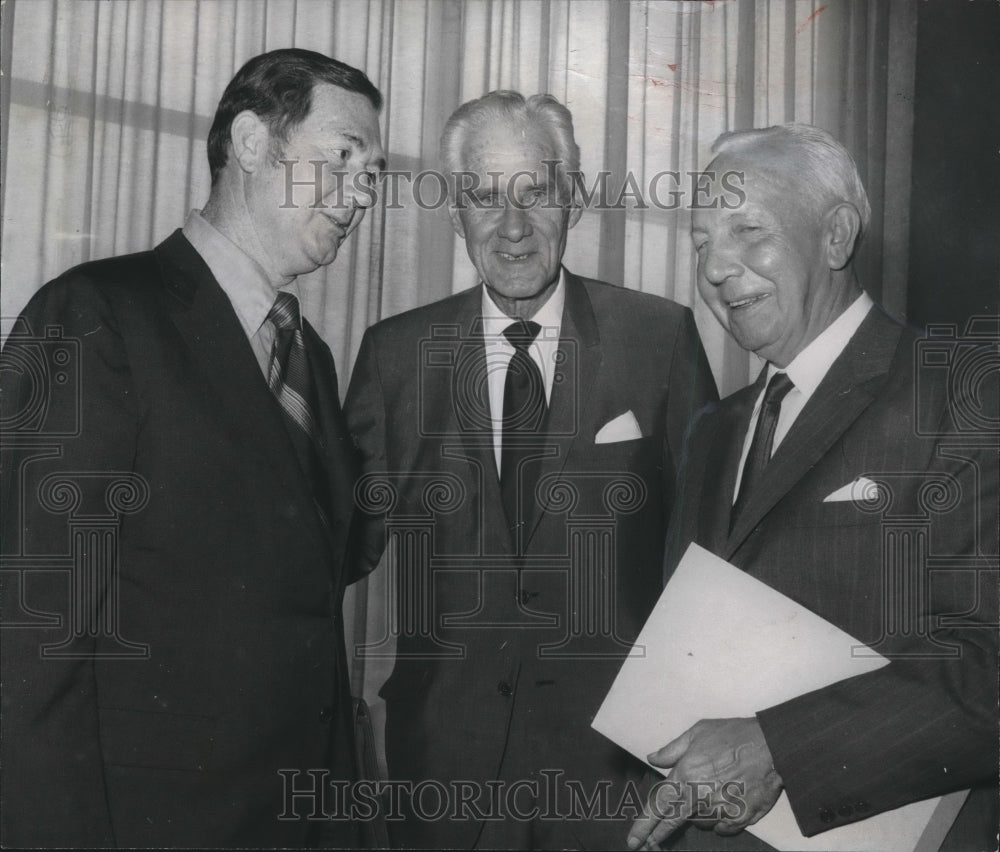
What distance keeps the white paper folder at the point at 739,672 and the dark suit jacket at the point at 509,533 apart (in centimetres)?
8

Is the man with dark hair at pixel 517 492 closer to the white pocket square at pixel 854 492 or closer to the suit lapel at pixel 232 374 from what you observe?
the suit lapel at pixel 232 374

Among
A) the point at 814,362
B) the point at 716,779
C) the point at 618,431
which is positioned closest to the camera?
the point at 716,779

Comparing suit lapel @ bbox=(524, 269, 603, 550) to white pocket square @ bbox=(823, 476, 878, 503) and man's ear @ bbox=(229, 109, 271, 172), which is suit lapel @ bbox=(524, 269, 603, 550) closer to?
white pocket square @ bbox=(823, 476, 878, 503)

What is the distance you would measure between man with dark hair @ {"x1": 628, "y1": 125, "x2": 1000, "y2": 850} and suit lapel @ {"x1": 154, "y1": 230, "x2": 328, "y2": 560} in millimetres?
710

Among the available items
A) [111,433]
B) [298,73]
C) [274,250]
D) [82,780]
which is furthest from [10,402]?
[298,73]

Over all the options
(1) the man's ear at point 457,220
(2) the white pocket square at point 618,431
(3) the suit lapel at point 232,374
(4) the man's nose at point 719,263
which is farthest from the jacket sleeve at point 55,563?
(4) the man's nose at point 719,263

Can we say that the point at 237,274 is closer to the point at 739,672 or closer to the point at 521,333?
the point at 521,333

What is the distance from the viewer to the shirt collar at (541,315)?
6.52 ft

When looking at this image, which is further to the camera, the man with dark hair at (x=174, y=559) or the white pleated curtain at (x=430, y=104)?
the white pleated curtain at (x=430, y=104)

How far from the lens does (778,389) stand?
73.5 inches

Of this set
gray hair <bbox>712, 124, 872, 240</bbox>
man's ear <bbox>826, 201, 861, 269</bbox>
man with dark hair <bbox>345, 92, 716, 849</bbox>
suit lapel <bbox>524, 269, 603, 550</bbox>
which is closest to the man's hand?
man with dark hair <bbox>345, 92, 716, 849</bbox>

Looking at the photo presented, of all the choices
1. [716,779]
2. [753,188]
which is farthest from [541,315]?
[716,779]

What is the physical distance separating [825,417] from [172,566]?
1161 mm

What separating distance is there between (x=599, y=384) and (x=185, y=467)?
767 millimetres
